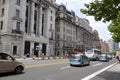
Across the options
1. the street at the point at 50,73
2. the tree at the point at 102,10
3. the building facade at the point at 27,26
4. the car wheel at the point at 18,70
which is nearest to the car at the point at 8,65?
the car wheel at the point at 18,70

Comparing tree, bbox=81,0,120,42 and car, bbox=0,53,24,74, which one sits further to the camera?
tree, bbox=81,0,120,42

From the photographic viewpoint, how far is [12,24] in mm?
54438

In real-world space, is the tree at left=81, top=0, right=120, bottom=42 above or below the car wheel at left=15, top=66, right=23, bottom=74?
above

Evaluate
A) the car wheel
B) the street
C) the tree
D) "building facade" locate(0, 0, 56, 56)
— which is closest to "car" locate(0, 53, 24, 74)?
the car wheel

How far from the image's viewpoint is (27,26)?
6291 centimetres

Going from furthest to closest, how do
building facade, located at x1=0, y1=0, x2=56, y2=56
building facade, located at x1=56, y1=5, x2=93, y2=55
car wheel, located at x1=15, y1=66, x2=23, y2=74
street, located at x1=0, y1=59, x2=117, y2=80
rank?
building facade, located at x1=56, y1=5, x2=93, y2=55 → building facade, located at x1=0, y1=0, x2=56, y2=56 → car wheel, located at x1=15, y1=66, x2=23, y2=74 → street, located at x1=0, y1=59, x2=117, y2=80

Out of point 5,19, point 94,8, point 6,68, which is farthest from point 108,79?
point 5,19

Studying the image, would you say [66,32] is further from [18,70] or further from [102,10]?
[18,70]

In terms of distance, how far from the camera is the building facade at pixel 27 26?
5328 centimetres

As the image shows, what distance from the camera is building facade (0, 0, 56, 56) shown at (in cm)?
5328

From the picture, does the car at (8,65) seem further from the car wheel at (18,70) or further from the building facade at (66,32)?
the building facade at (66,32)

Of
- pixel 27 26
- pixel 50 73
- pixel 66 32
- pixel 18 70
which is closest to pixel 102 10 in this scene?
pixel 50 73

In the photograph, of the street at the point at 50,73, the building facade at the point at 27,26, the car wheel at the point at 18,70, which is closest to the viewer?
the street at the point at 50,73

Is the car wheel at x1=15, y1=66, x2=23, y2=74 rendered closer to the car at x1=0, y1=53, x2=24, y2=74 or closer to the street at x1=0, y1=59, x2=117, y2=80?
the car at x1=0, y1=53, x2=24, y2=74
